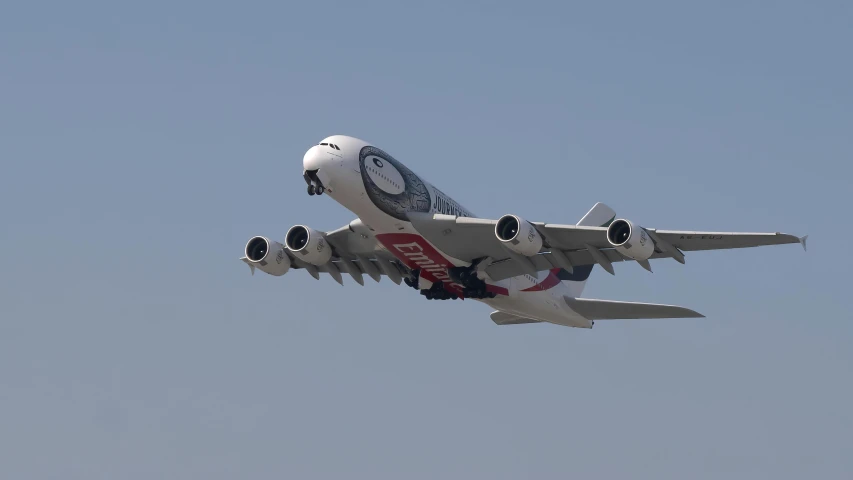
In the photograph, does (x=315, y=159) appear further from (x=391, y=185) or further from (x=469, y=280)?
(x=469, y=280)

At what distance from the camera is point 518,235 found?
4503 cm

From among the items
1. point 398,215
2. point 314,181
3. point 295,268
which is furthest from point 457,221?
point 295,268

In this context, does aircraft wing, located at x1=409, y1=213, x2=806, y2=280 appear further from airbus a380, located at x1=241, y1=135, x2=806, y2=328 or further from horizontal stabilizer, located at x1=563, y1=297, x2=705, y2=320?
horizontal stabilizer, located at x1=563, y1=297, x2=705, y2=320

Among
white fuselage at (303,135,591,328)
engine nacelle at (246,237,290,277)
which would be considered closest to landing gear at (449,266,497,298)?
white fuselage at (303,135,591,328)

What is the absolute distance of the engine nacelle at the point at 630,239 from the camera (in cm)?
4409

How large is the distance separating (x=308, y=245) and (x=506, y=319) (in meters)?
11.7

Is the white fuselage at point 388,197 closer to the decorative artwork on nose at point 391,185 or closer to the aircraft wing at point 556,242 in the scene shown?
the decorative artwork on nose at point 391,185

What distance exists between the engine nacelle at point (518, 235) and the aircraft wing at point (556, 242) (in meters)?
0.68

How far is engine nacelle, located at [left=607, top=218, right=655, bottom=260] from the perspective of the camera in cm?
4409

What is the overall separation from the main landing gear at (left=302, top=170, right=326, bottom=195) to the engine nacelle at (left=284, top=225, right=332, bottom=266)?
615 cm

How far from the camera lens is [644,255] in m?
44.6

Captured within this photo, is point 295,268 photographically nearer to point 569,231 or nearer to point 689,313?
point 569,231

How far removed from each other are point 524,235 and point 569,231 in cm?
207

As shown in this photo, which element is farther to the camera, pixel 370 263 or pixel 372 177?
pixel 370 263
